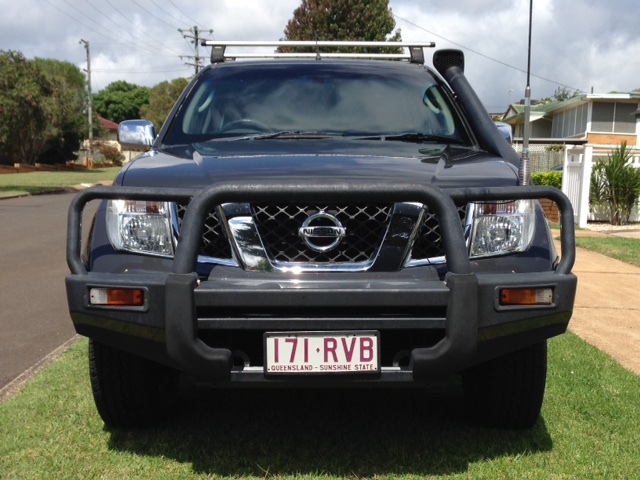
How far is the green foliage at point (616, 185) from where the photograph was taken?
14.1 m

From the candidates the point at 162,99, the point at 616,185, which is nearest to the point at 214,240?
the point at 616,185

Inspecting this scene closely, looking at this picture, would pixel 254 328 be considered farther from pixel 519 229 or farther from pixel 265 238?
pixel 519 229

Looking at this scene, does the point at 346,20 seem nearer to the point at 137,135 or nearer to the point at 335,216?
the point at 137,135

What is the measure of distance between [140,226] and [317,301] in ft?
2.55

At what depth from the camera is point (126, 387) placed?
11.1ft

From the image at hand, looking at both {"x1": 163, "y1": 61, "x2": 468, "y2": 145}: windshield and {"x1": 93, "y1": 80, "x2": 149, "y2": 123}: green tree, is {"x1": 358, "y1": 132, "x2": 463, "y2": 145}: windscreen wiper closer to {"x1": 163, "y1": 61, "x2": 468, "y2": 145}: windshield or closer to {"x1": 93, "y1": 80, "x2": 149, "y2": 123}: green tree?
{"x1": 163, "y1": 61, "x2": 468, "y2": 145}: windshield

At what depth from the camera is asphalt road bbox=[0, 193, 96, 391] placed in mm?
5141

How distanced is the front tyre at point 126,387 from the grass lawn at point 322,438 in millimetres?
91

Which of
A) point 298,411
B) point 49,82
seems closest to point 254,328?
point 298,411

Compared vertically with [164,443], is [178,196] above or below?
above

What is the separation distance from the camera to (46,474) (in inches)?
121

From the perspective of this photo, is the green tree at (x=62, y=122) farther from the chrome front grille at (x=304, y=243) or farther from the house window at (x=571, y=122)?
the chrome front grille at (x=304, y=243)

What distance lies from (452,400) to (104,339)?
1.96m

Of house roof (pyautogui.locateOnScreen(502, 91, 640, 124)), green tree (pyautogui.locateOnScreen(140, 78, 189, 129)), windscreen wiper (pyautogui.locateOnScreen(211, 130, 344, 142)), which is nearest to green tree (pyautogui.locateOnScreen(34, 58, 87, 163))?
green tree (pyautogui.locateOnScreen(140, 78, 189, 129))
